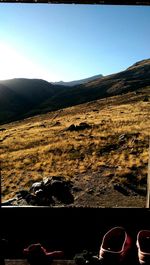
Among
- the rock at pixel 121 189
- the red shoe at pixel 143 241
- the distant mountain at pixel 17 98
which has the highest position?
the distant mountain at pixel 17 98

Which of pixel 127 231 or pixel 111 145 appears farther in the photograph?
pixel 111 145

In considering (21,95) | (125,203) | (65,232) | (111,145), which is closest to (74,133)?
(111,145)

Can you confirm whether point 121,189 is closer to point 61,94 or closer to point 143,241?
point 143,241

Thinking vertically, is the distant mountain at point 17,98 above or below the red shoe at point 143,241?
above

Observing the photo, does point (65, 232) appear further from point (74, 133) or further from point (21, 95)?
point (21, 95)

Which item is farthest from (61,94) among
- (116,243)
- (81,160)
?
(116,243)

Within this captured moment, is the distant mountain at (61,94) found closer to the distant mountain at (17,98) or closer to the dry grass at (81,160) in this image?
the distant mountain at (17,98)

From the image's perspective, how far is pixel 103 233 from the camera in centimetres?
471

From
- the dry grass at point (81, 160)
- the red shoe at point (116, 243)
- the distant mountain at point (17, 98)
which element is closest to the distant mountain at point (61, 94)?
the distant mountain at point (17, 98)

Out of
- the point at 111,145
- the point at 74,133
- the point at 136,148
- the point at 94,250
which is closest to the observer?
the point at 94,250

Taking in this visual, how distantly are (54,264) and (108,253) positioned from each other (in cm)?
68

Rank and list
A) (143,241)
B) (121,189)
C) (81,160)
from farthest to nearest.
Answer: (81,160), (121,189), (143,241)

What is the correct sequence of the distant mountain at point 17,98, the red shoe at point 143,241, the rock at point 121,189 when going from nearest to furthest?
the red shoe at point 143,241
the rock at point 121,189
the distant mountain at point 17,98

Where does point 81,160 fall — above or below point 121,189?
above
